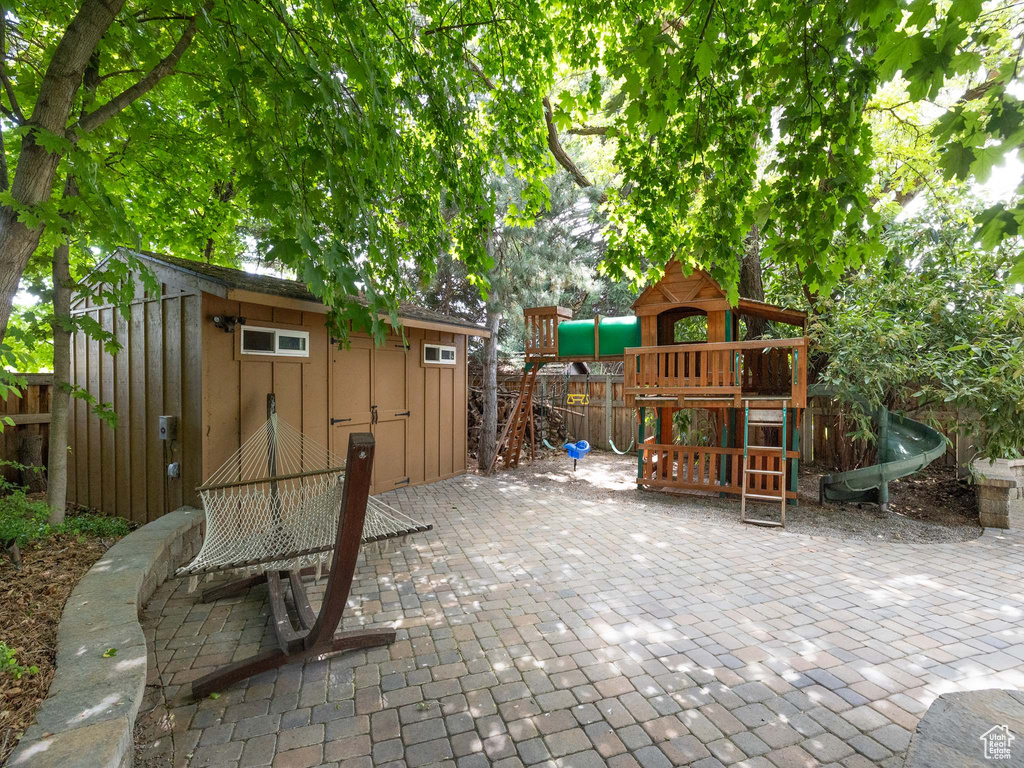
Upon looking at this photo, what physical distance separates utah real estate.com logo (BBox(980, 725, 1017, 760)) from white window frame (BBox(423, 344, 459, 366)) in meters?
6.53

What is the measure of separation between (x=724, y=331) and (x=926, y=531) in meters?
3.14

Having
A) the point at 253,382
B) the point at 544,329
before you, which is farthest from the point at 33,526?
the point at 544,329

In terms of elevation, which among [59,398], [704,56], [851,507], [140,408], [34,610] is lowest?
[851,507]

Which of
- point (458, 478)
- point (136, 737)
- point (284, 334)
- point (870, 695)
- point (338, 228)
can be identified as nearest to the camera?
point (136, 737)

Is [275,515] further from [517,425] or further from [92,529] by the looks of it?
[517,425]

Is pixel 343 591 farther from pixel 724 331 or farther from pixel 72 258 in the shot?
pixel 72 258

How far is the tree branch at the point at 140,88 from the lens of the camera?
2895 millimetres

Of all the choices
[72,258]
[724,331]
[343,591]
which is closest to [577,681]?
[343,591]

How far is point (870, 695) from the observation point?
231 centimetres

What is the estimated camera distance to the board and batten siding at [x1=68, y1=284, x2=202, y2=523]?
14.8ft

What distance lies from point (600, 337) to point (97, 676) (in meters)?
7.21

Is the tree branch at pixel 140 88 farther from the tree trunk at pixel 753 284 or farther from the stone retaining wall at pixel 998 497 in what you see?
the stone retaining wall at pixel 998 497

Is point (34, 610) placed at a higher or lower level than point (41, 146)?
lower

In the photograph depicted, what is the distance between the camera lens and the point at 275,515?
4.46 meters
